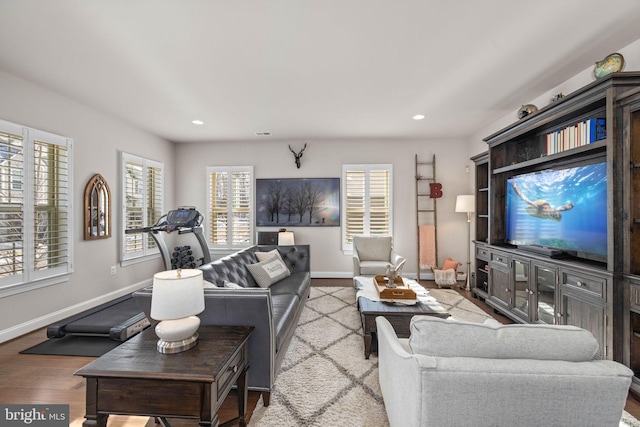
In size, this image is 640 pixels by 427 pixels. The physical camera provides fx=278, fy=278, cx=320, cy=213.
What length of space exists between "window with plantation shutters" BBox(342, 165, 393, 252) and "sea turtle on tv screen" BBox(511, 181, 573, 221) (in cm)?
229

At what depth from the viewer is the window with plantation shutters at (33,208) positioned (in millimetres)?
2844

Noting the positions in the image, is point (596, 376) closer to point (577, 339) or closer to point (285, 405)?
point (577, 339)

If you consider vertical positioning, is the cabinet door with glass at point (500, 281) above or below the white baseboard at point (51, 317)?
above

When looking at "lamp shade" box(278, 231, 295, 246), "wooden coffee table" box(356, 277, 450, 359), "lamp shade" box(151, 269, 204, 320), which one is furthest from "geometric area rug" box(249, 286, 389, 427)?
"lamp shade" box(278, 231, 295, 246)

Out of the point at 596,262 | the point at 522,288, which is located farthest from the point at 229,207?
the point at 596,262

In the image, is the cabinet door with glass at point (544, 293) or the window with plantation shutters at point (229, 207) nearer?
the cabinet door with glass at point (544, 293)

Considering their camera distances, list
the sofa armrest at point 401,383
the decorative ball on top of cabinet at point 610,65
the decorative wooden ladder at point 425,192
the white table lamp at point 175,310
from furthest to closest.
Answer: the decorative wooden ladder at point 425,192
the decorative ball on top of cabinet at point 610,65
the white table lamp at point 175,310
the sofa armrest at point 401,383

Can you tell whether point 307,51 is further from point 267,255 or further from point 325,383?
point 325,383

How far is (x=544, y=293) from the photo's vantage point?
9.30 feet

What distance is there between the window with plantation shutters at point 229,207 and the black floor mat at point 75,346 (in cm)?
287

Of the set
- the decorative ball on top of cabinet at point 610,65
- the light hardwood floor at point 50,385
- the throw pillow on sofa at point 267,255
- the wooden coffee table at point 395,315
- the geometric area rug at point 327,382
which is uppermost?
the decorative ball on top of cabinet at point 610,65

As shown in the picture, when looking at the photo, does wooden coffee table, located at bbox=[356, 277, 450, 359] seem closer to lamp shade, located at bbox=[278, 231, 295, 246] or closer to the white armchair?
the white armchair

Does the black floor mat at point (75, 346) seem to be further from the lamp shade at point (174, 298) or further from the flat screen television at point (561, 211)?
the flat screen television at point (561, 211)

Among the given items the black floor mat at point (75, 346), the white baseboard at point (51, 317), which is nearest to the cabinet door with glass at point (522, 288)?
the black floor mat at point (75, 346)
